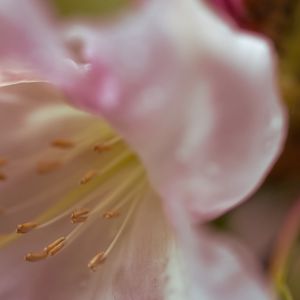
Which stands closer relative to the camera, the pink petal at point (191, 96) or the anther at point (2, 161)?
the pink petal at point (191, 96)

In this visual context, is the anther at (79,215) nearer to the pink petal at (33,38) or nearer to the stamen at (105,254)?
the stamen at (105,254)

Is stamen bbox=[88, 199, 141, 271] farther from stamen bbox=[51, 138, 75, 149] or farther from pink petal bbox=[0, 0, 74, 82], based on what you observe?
pink petal bbox=[0, 0, 74, 82]

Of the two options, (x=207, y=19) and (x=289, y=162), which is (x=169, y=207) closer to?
(x=207, y=19)

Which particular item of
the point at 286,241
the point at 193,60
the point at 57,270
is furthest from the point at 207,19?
the point at 57,270

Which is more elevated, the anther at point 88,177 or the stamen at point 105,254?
the anther at point 88,177

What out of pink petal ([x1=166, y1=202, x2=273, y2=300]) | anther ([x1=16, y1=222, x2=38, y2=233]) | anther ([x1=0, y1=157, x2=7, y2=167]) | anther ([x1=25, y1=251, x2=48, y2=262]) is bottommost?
pink petal ([x1=166, y1=202, x2=273, y2=300])

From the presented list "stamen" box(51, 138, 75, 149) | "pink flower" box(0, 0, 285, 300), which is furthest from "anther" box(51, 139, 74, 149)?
"pink flower" box(0, 0, 285, 300)

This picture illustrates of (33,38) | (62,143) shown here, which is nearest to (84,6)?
(62,143)

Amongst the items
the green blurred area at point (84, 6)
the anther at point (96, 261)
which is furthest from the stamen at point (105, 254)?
the green blurred area at point (84, 6)
